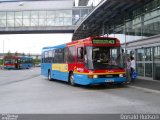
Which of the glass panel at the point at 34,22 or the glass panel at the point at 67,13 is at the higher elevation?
the glass panel at the point at 67,13

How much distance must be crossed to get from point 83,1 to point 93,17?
28182mm

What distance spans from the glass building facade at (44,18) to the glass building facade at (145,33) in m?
25.0

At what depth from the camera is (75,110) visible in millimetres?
10336

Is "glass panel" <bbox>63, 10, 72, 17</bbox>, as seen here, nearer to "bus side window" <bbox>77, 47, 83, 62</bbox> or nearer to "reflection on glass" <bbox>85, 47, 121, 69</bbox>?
"bus side window" <bbox>77, 47, 83, 62</bbox>

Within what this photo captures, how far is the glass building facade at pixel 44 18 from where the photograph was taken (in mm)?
51312

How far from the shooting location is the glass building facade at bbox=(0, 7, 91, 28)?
5131 centimetres

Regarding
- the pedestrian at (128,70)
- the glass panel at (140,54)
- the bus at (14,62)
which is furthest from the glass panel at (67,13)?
the pedestrian at (128,70)

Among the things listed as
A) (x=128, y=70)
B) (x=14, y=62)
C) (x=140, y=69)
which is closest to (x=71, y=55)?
(x=128, y=70)

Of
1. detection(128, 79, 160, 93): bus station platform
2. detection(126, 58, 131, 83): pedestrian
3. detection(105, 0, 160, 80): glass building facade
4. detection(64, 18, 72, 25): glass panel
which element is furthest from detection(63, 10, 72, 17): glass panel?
detection(128, 79, 160, 93): bus station platform

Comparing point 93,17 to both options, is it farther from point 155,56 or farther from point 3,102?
point 3,102

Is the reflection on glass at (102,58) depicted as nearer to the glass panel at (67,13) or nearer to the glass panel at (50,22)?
the glass panel at (50,22)

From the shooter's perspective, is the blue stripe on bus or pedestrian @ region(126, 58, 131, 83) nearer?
the blue stripe on bus

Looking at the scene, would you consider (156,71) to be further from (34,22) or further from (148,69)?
(34,22)

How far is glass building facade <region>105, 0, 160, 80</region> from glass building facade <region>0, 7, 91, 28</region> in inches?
985
